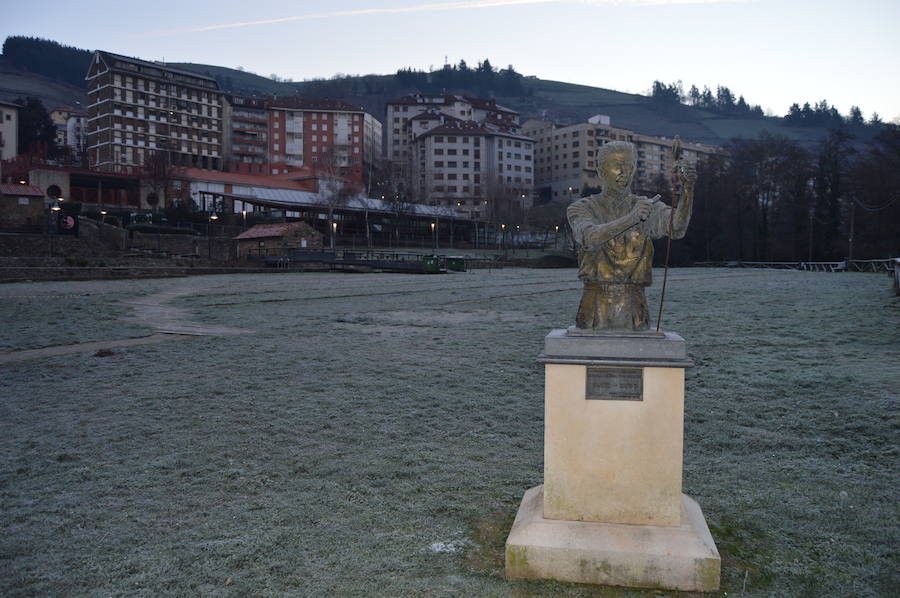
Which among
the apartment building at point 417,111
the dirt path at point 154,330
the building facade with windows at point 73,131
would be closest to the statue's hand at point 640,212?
the dirt path at point 154,330

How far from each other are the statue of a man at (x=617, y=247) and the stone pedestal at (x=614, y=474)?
259 mm

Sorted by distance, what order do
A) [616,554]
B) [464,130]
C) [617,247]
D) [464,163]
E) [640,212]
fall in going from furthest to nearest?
1. [464,163]
2. [464,130]
3. [617,247]
4. [640,212]
5. [616,554]

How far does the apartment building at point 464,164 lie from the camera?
374ft

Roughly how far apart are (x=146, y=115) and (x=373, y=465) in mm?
109489

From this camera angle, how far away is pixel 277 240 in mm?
56844

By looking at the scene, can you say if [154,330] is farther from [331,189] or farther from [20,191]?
[331,189]

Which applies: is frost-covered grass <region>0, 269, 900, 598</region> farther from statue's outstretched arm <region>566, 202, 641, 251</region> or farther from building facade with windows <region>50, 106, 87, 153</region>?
building facade with windows <region>50, 106, 87, 153</region>

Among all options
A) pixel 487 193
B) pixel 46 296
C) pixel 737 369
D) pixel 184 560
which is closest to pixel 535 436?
pixel 184 560

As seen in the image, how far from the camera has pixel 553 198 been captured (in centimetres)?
13712

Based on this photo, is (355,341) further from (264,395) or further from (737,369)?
(737,369)

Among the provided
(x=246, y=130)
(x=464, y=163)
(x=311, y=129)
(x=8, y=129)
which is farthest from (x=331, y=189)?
(x=246, y=130)

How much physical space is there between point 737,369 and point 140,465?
8630 millimetres

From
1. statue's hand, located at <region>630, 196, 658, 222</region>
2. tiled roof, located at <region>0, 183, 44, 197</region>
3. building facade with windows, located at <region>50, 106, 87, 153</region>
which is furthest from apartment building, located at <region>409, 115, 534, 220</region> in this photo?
statue's hand, located at <region>630, 196, 658, 222</region>

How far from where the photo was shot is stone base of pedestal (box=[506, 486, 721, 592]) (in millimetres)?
3881
